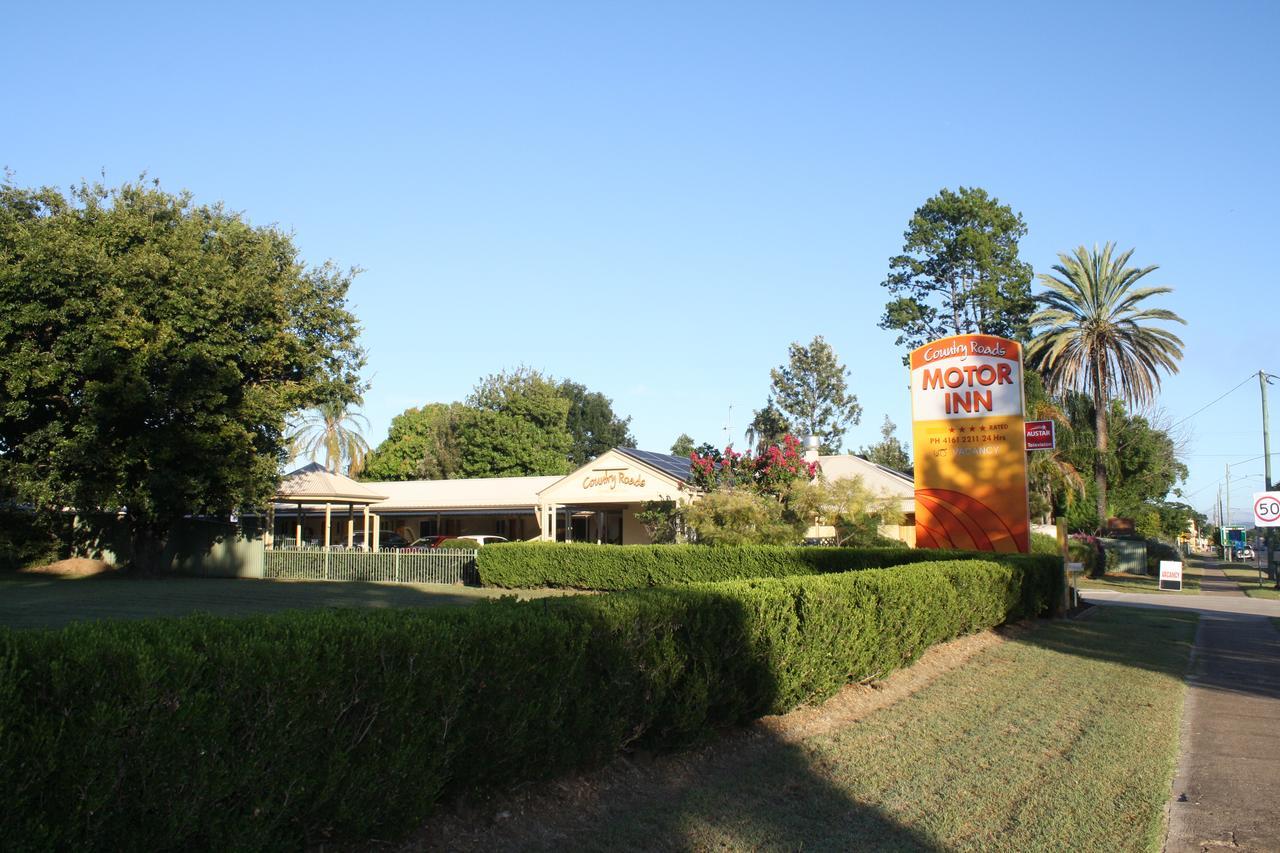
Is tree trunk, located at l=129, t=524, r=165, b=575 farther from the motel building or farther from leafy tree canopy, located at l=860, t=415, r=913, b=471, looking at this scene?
leafy tree canopy, located at l=860, t=415, r=913, b=471

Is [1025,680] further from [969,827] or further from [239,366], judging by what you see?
[239,366]

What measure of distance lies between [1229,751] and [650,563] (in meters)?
18.6

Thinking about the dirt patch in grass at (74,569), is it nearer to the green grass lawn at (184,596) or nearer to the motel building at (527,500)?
the green grass lawn at (184,596)

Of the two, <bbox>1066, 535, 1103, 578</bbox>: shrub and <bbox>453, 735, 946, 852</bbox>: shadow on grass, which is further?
<bbox>1066, 535, 1103, 578</bbox>: shrub

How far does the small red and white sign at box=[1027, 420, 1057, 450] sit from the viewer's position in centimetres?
2067

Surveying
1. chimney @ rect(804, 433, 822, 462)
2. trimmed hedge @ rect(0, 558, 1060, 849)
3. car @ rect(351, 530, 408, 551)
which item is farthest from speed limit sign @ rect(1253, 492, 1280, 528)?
car @ rect(351, 530, 408, 551)

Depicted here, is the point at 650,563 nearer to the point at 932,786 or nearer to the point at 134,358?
the point at 134,358

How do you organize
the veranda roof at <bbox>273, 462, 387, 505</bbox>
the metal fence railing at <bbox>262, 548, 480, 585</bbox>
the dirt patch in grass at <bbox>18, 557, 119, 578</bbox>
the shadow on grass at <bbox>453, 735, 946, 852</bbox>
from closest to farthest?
the shadow on grass at <bbox>453, 735, 946, 852</bbox> → the metal fence railing at <bbox>262, 548, 480, 585</bbox> → the dirt patch in grass at <bbox>18, 557, 119, 578</bbox> → the veranda roof at <bbox>273, 462, 387, 505</bbox>

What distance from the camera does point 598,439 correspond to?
A: 86.4m

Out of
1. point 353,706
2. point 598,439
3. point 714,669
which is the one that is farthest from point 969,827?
point 598,439

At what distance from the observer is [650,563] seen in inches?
Answer: 1039

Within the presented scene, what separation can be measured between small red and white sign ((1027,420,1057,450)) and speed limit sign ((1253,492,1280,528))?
15671mm

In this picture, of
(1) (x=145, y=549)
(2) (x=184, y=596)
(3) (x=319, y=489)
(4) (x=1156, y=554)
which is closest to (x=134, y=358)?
(2) (x=184, y=596)

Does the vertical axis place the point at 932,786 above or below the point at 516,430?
below
